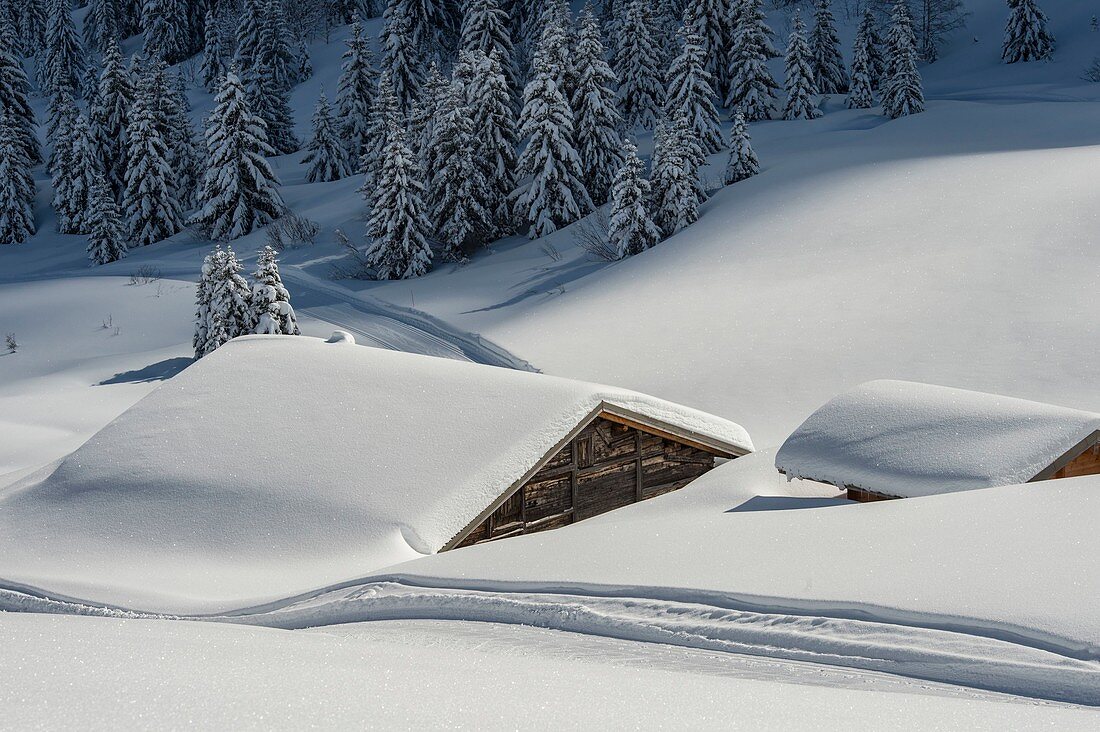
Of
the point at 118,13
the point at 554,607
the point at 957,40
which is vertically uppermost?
the point at 118,13

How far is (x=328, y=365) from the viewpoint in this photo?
1340 centimetres

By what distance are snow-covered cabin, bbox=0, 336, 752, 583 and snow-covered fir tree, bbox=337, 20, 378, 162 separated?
42903mm

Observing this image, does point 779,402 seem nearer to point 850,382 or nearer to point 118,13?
point 850,382

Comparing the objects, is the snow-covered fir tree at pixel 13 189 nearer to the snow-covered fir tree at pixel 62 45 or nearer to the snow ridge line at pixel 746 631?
the snow-covered fir tree at pixel 62 45

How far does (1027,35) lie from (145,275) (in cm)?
5020

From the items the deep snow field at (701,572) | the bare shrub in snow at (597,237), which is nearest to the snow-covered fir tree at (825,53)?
the bare shrub in snow at (597,237)

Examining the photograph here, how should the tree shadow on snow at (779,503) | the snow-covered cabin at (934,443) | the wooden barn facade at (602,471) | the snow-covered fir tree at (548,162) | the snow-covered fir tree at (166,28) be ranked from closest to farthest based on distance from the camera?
the snow-covered cabin at (934,443)
the tree shadow on snow at (779,503)
the wooden barn facade at (602,471)
the snow-covered fir tree at (548,162)
the snow-covered fir tree at (166,28)

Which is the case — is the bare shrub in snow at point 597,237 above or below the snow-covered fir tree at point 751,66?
below

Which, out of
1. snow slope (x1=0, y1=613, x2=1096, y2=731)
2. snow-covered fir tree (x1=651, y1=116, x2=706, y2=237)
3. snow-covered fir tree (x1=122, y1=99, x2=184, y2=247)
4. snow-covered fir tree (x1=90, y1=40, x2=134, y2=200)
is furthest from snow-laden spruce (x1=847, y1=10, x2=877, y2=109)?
snow slope (x1=0, y1=613, x2=1096, y2=731)

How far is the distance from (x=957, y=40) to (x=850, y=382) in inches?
1908

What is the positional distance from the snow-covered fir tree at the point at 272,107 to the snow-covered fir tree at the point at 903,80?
3570 cm

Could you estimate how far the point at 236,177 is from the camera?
46.6m

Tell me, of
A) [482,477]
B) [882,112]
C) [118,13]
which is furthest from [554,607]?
[118,13]

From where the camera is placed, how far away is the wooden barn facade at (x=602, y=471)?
12.2 meters
